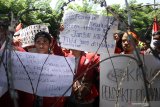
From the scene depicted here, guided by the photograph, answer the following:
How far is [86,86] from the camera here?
358cm

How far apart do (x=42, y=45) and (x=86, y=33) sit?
0.46 meters

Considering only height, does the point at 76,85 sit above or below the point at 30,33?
below

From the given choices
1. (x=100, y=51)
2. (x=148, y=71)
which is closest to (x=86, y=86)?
(x=100, y=51)

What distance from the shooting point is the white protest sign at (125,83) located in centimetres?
310

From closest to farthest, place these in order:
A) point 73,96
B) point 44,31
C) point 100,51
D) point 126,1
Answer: point 126,1
point 100,51
point 73,96
point 44,31

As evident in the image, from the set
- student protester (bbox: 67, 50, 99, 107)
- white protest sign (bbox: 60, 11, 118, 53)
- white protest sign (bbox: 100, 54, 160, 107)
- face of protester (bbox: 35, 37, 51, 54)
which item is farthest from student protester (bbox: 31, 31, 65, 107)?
white protest sign (bbox: 100, 54, 160, 107)

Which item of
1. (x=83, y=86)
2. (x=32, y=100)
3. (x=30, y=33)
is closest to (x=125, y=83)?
(x=83, y=86)

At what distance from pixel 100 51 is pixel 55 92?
556 millimetres

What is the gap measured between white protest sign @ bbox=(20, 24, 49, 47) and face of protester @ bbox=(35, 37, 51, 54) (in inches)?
10.1

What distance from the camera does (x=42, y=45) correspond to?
3.63 meters

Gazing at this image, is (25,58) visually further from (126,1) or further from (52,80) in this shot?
(126,1)

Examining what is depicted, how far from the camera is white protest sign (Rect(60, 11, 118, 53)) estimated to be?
339cm

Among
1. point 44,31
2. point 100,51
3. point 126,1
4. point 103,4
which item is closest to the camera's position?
point 126,1

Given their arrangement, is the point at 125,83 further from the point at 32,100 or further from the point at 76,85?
the point at 32,100
